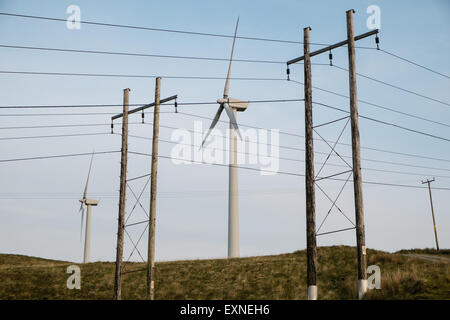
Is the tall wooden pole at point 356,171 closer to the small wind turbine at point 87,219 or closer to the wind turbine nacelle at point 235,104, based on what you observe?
the wind turbine nacelle at point 235,104

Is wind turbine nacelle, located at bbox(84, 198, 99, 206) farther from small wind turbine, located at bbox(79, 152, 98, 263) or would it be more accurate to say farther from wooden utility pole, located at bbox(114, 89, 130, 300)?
wooden utility pole, located at bbox(114, 89, 130, 300)

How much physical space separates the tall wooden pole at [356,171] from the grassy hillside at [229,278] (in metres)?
9.96

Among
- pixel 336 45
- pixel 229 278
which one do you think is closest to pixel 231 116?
pixel 229 278

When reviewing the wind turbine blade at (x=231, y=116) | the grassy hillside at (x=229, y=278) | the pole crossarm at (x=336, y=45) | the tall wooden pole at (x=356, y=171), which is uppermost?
the wind turbine blade at (x=231, y=116)

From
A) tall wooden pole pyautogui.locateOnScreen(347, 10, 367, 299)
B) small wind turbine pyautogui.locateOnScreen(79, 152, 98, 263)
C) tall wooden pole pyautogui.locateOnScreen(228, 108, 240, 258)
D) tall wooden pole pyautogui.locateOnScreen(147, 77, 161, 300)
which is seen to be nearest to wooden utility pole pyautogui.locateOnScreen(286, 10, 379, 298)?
tall wooden pole pyautogui.locateOnScreen(347, 10, 367, 299)

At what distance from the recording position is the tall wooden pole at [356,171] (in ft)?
63.9

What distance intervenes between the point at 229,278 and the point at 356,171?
20.3 m

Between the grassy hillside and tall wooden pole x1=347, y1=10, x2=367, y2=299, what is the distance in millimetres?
9958

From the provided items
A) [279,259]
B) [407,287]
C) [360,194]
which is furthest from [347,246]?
[360,194]

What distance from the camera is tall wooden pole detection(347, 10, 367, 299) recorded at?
19.5m

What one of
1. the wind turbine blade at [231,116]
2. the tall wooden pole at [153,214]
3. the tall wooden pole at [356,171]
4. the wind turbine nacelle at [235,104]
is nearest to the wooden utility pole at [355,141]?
the tall wooden pole at [356,171]

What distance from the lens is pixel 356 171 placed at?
2012 centimetres
